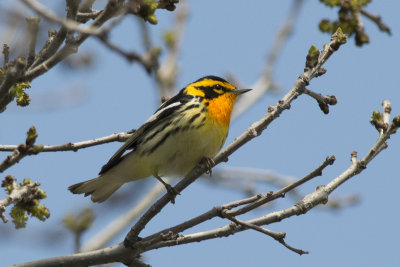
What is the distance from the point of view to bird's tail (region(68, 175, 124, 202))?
542 cm

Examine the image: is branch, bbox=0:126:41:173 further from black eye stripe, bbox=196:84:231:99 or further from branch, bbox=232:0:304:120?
branch, bbox=232:0:304:120

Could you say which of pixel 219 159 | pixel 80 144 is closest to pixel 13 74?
pixel 80 144

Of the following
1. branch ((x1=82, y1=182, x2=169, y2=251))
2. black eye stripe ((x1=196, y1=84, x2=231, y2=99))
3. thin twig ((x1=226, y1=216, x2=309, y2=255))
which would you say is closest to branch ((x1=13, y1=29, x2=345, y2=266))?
thin twig ((x1=226, y1=216, x2=309, y2=255))

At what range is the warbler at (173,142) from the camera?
199 inches

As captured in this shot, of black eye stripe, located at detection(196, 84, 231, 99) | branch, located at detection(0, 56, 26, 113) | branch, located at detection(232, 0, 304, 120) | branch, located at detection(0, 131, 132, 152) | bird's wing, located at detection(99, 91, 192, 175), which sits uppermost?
branch, located at detection(232, 0, 304, 120)

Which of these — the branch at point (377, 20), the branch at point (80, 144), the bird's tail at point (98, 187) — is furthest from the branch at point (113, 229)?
the branch at point (377, 20)

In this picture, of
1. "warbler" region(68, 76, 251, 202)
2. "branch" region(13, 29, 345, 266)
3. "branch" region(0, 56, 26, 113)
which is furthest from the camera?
"warbler" region(68, 76, 251, 202)

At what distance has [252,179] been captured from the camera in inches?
343

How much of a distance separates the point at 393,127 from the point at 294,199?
176 inches

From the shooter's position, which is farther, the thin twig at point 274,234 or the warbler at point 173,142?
the warbler at point 173,142

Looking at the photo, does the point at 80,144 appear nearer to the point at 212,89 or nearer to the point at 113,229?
the point at 212,89

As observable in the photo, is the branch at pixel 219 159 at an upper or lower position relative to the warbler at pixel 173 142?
lower

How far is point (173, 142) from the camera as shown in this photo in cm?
511

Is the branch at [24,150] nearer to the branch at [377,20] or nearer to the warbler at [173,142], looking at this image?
the warbler at [173,142]
